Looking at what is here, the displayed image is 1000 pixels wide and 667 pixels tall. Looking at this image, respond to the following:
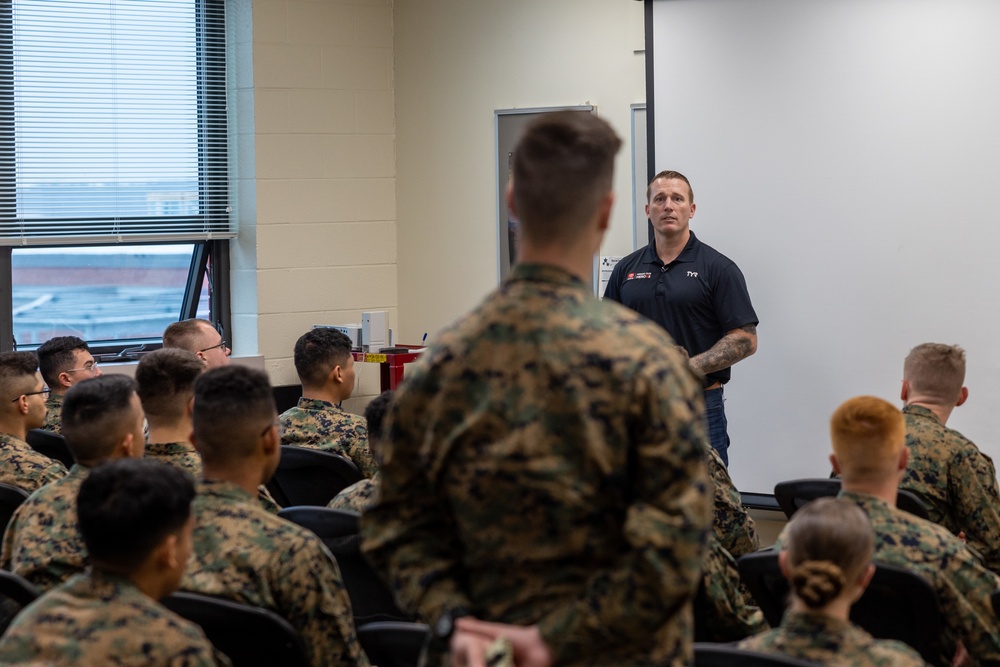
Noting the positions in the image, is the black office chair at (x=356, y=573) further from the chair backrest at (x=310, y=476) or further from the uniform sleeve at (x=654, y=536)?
the uniform sleeve at (x=654, y=536)

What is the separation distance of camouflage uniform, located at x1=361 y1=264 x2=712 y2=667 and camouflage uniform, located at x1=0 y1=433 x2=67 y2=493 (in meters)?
2.19

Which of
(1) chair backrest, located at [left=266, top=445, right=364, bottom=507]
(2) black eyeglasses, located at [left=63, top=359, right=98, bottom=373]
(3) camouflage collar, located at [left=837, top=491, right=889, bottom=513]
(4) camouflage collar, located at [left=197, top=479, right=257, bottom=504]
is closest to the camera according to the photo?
(4) camouflage collar, located at [left=197, top=479, right=257, bottom=504]

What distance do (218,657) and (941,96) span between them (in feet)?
12.1

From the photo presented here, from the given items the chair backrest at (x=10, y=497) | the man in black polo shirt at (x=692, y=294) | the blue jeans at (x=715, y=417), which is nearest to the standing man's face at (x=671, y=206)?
the man in black polo shirt at (x=692, y=294)

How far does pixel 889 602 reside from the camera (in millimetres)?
2191

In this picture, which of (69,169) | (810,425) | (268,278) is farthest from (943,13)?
(69,169)

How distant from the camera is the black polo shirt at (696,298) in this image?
14.6ft

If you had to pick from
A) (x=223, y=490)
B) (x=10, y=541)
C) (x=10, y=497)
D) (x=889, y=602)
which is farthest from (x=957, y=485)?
(x=10, y=497)

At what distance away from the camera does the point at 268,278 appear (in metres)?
6.16

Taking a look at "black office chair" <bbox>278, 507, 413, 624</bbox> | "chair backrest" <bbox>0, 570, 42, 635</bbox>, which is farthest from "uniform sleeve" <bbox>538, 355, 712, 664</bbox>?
"black office chair" <bbox>278, 507, 413, 624</bbox>

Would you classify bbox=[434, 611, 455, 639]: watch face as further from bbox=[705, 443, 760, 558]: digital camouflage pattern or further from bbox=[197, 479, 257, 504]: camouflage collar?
bbox=[705, 443, 760, 558]: digital camouflage pattern

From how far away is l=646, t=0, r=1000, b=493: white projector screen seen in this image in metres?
4.34

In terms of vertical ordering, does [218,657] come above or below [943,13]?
below

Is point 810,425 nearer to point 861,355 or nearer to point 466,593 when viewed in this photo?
point 861,355
